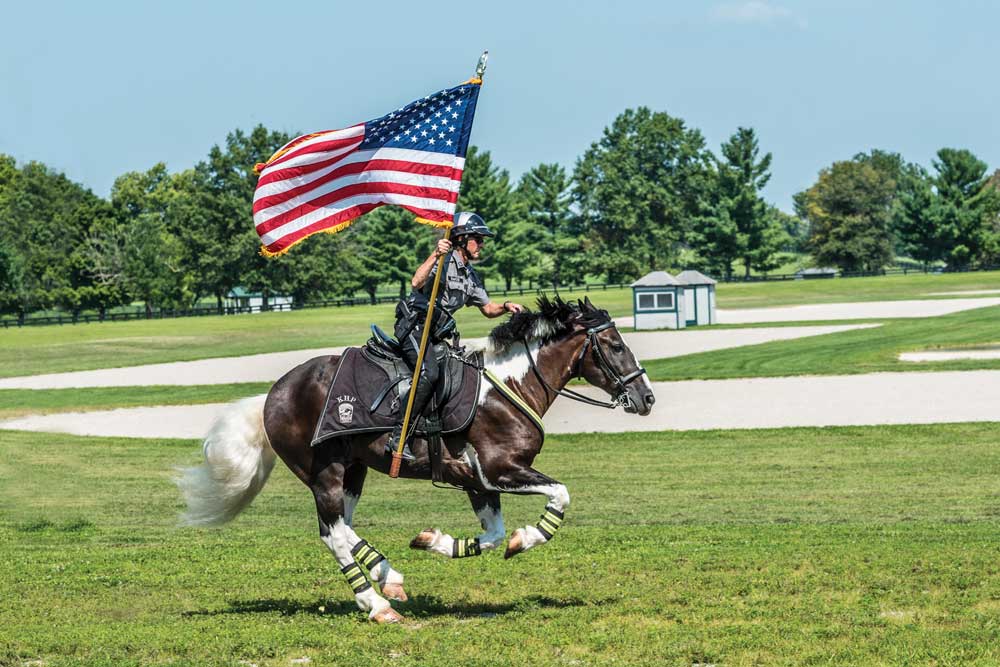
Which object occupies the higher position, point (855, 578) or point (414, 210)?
point (414, 210)

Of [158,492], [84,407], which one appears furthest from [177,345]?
[158,492]

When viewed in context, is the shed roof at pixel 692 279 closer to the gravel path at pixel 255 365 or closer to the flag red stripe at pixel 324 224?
the gravel path at pixel 255 365

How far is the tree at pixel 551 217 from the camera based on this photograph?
479 feet

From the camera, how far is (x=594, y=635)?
9266 millimetres

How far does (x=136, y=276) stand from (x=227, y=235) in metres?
9.84

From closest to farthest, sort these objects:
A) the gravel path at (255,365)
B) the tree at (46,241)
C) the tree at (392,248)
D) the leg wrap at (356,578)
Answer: the leg wrap at (356,578) < the gravel path at (255,365) < the tree at (46,241) < the tree at (392,248)

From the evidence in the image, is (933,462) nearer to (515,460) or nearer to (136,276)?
(515,460)

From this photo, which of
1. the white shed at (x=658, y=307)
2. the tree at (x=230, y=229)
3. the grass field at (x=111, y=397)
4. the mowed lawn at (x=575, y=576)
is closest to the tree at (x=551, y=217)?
the tree at (x=230, y=229)

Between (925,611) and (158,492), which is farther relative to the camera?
(158,492)

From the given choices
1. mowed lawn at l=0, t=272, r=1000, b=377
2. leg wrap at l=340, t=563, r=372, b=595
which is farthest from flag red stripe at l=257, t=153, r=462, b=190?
mowed lawn at l=0, t=272, r=1000, b=377

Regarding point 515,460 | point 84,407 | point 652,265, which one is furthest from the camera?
point 652,265

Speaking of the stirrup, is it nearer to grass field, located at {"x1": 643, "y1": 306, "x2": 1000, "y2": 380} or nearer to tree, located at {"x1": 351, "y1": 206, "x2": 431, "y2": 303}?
grass field, located at {"x1": 643, "y1": 306, "x2": 1000, "y2": 380}

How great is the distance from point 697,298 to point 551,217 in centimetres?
8952

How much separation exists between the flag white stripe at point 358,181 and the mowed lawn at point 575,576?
344 cm
